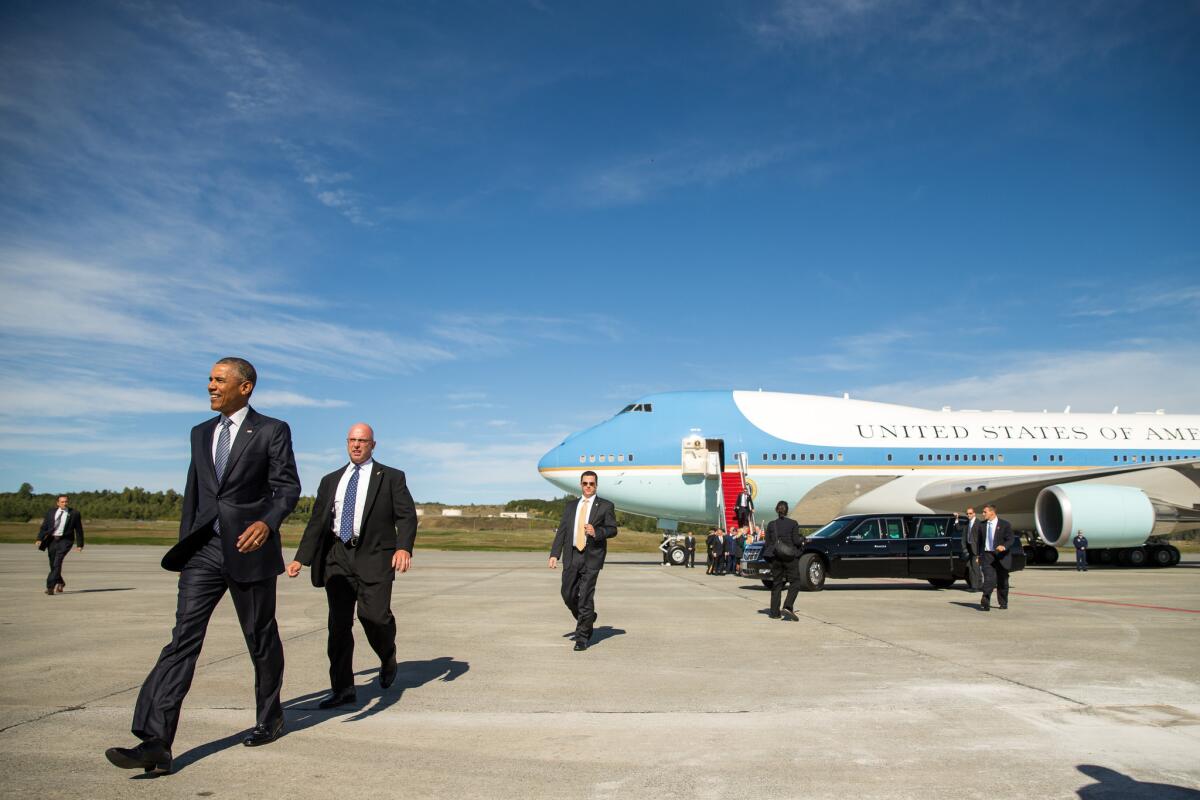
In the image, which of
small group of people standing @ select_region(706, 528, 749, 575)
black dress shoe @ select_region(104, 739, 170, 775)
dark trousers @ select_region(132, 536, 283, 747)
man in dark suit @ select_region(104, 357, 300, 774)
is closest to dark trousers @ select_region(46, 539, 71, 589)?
dark trousers @ select_region(132, 536, 283, 747)

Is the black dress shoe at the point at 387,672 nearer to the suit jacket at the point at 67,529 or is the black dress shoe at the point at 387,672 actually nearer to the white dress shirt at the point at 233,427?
the white dress shirt at the point at 233,427

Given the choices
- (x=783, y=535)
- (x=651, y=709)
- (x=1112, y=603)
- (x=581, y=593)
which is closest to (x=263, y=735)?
(x=651, y=709)

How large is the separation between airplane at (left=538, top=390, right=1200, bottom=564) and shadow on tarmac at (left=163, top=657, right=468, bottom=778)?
1682cm

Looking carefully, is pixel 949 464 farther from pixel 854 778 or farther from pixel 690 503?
pixel 854 778

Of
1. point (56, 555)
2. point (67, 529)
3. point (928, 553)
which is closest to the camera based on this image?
point (56, 555)

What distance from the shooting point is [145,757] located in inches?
161

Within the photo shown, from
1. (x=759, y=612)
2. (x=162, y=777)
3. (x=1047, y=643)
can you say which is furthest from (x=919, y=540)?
(x=162, y=777)

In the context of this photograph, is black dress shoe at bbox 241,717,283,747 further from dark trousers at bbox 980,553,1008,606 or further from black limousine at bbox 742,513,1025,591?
black limousine at bbox 742,513,1025,591

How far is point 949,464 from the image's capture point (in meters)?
25.2

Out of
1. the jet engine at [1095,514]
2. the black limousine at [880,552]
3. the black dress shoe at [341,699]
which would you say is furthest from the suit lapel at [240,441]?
the jet engine at [1095,514]

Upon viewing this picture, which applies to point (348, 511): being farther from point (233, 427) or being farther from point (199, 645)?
point (199, 645)

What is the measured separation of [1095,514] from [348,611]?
2073 centimetres

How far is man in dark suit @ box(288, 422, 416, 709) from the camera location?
591cm

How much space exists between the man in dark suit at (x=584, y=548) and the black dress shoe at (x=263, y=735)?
4.08 meters
